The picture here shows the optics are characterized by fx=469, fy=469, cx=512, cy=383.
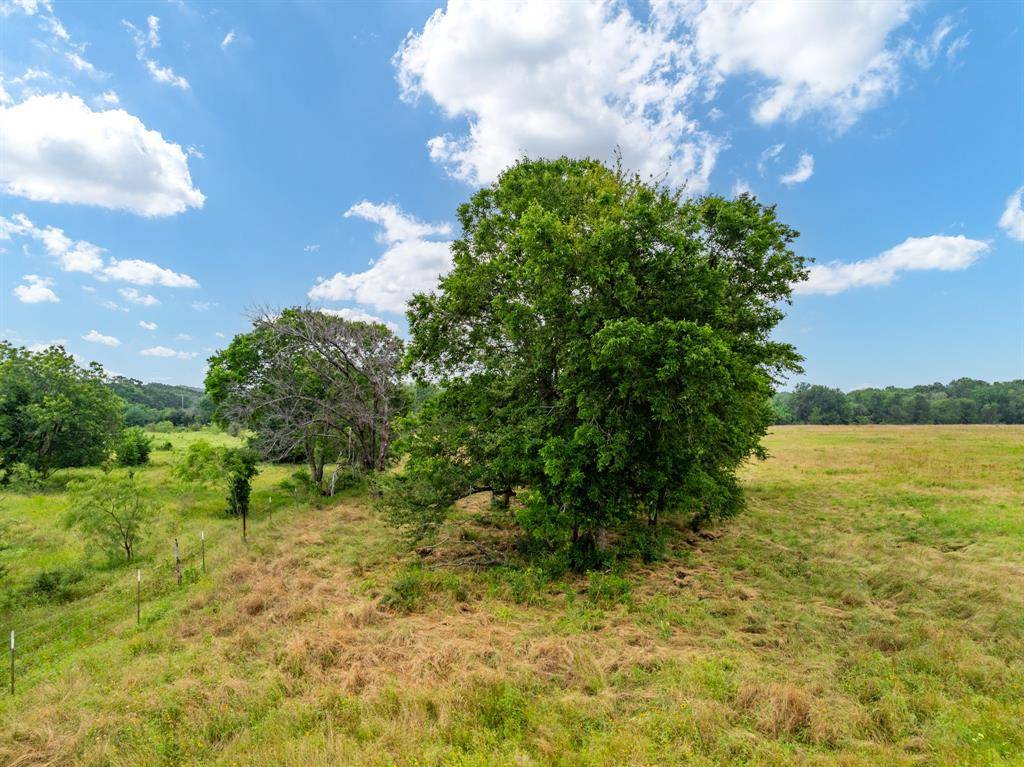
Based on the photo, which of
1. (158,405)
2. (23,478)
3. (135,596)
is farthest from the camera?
(158,405)

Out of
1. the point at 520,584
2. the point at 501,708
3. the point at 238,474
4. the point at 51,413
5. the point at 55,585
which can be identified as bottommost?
the point at 55,585

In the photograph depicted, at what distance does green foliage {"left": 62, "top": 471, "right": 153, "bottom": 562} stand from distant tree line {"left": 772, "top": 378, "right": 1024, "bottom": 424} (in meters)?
99.9

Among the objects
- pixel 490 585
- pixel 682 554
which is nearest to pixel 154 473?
pixel 490 585

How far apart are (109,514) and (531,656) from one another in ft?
54.7

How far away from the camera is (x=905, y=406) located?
10669cm

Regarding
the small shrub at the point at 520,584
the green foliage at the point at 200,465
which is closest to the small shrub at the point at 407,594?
the small shrub at the point at 520,584

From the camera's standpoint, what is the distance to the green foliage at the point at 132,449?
39572mm

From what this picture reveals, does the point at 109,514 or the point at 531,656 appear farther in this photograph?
the point at 109,514

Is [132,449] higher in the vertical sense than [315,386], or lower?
lower

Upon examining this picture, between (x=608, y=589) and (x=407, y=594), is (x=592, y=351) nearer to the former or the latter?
(x=608, y=589)

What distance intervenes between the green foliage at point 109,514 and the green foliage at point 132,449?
85.2 ft

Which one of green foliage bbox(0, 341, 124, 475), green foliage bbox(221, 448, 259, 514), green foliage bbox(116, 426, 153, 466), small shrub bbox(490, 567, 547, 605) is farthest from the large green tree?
green foliage bbox(116, 426, 153, 466)

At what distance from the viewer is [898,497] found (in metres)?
23.2

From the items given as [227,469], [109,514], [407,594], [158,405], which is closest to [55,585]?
[109,514]
